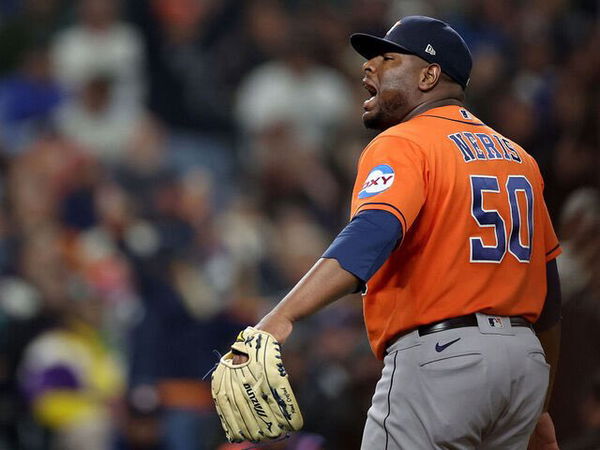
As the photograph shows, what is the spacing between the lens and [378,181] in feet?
8.50

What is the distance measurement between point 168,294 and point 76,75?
7.43ft

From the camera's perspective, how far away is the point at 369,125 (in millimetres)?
2996

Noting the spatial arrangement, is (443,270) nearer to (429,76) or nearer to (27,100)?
(429,76)

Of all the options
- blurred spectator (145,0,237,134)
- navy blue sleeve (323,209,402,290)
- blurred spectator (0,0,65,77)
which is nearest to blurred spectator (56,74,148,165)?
blurred spectator (145,0,237,134)

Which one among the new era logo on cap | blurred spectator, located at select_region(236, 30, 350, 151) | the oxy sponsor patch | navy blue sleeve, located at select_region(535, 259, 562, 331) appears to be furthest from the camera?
blurred spectator, located at select_region(236, 30, 350, 151)

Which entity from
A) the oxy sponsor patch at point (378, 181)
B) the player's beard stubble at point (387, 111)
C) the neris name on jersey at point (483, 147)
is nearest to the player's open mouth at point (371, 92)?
the player's beard stubble at point (387, 111)

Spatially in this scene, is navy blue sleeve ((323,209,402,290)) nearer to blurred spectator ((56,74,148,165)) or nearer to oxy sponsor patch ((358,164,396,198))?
oxy sponsor patch ((358,164,396,198))

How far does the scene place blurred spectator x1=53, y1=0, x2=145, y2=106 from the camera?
8391 mm

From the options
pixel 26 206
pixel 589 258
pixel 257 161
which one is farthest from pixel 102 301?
pixel 589 258

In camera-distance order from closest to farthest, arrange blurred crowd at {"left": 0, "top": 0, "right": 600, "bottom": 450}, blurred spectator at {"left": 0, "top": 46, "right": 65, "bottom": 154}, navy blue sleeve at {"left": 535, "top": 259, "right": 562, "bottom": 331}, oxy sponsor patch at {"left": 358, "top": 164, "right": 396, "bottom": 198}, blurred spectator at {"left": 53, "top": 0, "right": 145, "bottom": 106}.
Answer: oxy sponsor patch at {"left": 358, "top": 164, "right": 396, "bottom": 198} → navy blue sleeve at {"left": 535, "top": 259, "right": 562, "bottom": 331} → blurred crowd at {"left": 0, "top": 0, "right": 600, "bottom": 450} → blurred spectator at {"left": 0, "top": 46, "right": 65, "bottom": 154} → blurred spectator at {"left": 53, "top": 0, "right": 145, "bottom": 106}

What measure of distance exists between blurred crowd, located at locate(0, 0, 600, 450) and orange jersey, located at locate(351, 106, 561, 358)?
345 centimetres

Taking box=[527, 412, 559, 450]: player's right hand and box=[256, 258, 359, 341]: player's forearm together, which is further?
box=[527, 412, 559, 450]: player's right hand

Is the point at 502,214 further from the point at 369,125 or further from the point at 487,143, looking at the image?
the point at 369,125

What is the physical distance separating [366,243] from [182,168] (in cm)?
608
